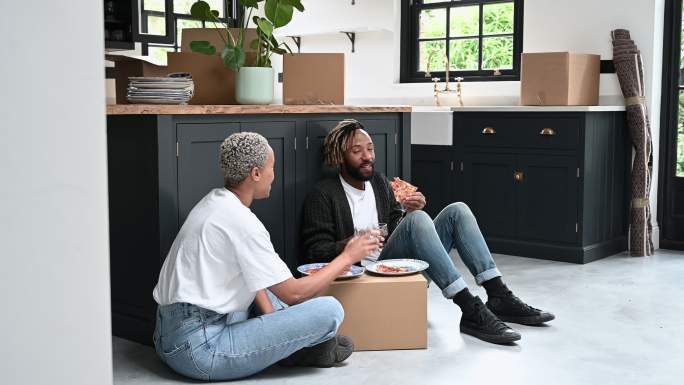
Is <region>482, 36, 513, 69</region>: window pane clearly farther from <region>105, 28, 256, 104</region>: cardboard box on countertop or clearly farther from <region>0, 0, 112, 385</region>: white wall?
<region>0, 0, 112, 385</region>: white wall

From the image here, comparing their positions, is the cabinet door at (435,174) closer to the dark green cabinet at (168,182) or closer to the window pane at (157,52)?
the dark green cabinet at (168,182)

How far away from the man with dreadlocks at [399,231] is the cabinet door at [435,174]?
211cm

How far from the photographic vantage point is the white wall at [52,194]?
100cm

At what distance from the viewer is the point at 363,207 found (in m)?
3.56

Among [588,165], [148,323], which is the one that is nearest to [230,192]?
[148,323]

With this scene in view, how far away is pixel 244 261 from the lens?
2.67 m

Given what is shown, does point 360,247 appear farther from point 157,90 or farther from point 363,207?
point 157,90

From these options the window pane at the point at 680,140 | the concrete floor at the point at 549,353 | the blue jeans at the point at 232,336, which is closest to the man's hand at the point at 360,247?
the blue jeans at the point at 232,336

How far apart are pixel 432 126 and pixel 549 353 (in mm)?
2785

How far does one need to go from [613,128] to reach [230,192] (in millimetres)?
3395

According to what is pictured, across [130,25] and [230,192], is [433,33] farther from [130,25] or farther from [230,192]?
[230,192]

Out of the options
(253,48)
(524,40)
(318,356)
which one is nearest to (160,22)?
(524,40)

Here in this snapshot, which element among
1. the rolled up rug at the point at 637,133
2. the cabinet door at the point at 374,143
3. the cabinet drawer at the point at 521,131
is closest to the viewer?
the cabinet door at the point at 374,143

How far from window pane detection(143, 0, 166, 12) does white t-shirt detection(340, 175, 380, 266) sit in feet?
12.6
